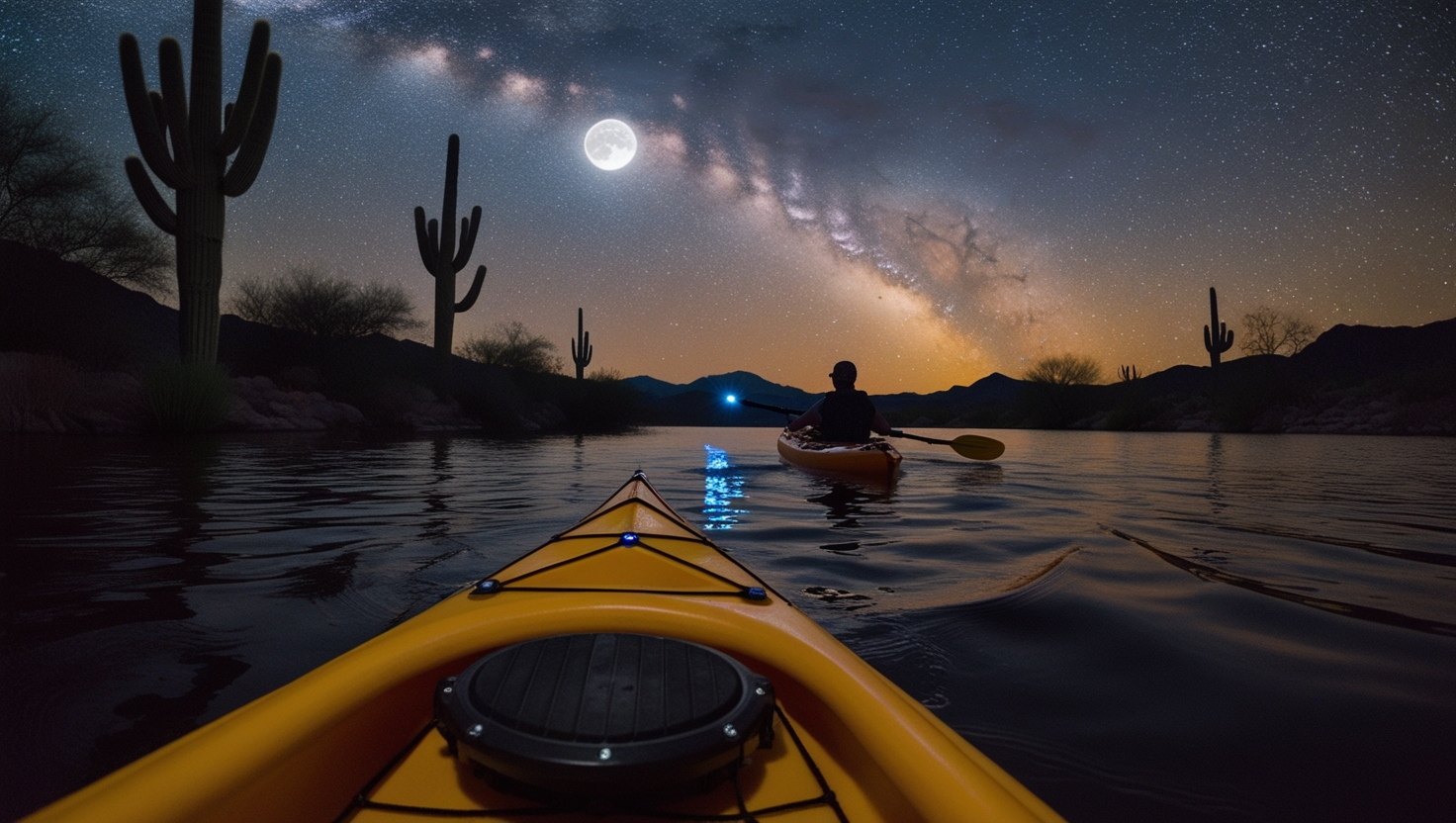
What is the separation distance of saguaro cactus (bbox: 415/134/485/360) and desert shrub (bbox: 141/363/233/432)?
26.2 feet

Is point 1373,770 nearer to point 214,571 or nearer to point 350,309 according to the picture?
point 214,571

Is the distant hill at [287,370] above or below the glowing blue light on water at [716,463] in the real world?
above

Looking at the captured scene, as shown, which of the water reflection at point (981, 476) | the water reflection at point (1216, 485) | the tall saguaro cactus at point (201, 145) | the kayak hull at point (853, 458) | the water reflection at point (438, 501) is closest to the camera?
the water reflection at point (438, 501)

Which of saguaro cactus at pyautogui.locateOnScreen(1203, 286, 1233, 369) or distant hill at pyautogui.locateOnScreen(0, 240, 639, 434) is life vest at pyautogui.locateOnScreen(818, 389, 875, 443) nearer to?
distant hill at pyautogui.locateOnScreen(0, 240, 639, 434)

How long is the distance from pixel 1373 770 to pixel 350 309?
86.5 ft

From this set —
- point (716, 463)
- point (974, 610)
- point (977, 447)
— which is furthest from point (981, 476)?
point (974, 610)

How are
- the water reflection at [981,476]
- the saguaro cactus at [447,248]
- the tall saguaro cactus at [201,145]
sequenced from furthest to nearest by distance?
the saguaro cactus at [447,248], the tall saguaro cactus at [201,145], the water reflection at [981,476]

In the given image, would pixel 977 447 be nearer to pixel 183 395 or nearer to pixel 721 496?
pixel 721 496

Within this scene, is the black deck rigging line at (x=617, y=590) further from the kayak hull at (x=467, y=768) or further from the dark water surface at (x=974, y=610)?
the dark water surface at (x=974, y=610)

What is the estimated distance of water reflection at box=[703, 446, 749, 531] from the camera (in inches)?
215

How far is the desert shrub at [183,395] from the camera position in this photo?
37.7 ft

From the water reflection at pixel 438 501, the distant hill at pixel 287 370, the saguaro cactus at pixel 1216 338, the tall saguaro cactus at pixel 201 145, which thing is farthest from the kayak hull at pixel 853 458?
the saguaro cactus at pixel 1216 338

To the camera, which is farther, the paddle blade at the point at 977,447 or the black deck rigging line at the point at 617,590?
the paddle blade at the point at 977,447

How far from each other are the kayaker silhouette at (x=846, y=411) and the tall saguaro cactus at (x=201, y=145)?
A: 35.4 ft
